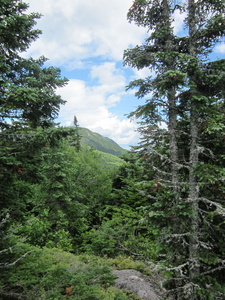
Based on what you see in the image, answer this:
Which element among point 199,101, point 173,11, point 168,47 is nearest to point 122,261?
point 199,101

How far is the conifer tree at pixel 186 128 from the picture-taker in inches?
207

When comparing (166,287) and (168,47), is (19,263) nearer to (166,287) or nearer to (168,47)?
(166,287)

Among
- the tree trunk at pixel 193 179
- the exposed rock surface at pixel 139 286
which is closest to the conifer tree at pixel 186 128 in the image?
the tree trunk at pixel 193 179

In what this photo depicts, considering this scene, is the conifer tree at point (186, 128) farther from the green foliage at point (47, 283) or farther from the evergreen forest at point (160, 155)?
the green foliage at point (47, 283)

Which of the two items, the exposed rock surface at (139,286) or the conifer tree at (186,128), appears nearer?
the conifer tree at (186,128)

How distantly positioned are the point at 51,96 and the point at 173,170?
6547mm

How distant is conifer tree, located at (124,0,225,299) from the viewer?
5.27 metres

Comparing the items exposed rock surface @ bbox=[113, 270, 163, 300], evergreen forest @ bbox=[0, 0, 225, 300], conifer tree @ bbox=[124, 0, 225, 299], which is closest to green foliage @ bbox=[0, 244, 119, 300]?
evergreen forest @ bbox=[0, 0, 225, 300]

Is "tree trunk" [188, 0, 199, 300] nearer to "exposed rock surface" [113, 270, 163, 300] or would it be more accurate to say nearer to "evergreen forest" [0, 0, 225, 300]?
"evergreen forest" [0, 0, 225, 300]

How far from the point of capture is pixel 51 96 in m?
8.77

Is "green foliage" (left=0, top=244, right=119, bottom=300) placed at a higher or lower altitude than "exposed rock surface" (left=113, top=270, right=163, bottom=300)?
higher

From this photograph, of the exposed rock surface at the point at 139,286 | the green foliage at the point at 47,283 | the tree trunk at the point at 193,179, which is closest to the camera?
the tree trunk at the point at 193,179

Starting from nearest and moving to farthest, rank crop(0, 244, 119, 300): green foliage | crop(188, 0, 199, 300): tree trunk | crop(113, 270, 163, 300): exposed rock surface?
Result: crop(188, 0, 199, 300): tree trunk → crop(0, 244, 119, 300): green foliage → crop(113, 270, 163, 300): exposed rock surface

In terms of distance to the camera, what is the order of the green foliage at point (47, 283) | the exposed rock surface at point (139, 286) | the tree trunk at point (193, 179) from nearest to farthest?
the tree trunk at point (193, 179) < the green foliage at point (47, 283) < the exposed rock surface at point (139, 286)
